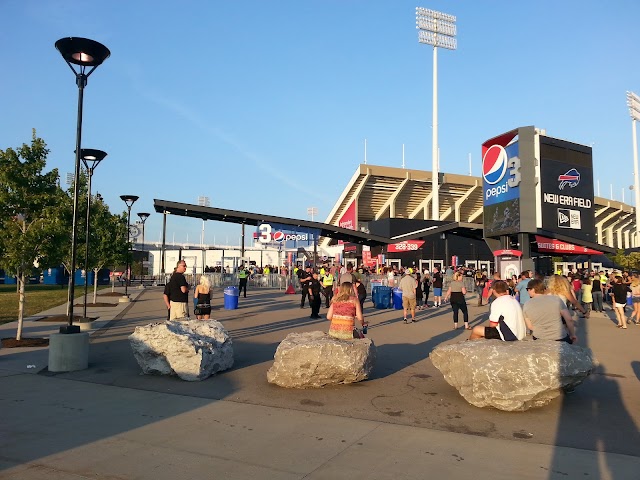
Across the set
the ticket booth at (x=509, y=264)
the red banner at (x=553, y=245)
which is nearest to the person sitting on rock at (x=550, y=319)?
the ticket booth at (x=509, y=264)

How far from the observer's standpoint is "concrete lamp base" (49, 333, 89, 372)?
7980 mm

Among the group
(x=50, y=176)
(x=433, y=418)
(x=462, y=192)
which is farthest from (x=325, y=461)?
(x=462, y=192)

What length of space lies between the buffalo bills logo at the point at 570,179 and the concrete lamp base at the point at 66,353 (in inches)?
1256

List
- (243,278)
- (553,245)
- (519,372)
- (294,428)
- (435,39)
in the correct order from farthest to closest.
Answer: (435,39), (553,245), (243,278), (519,372), (294,428)

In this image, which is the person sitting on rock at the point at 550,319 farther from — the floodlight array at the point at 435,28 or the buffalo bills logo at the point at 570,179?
the floodlight array at the point at 435,28

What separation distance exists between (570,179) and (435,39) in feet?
85.2

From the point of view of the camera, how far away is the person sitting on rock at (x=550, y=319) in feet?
21.7

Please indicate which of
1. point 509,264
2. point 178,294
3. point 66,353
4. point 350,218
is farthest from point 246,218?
point 66,353

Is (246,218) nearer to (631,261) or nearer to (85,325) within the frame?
(85,325)

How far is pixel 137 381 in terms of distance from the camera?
290 inches

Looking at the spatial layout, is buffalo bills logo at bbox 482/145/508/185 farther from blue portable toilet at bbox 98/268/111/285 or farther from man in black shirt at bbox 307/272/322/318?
blue portable toilet at bbox 98/268/111/285

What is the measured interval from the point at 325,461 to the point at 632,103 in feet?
199

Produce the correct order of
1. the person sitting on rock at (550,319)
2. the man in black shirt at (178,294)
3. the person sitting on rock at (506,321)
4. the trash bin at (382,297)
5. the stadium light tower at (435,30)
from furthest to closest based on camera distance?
the stadium light tower at (435,30), the trash bin at (382,297), the man in black shirt at (178,294), the person sitting on rock at (506,321), the person sitting on rock at (550,319)

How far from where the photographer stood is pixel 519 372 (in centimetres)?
563
